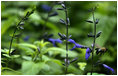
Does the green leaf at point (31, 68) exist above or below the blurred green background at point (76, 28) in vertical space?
above

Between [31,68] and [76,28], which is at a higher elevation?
[31,68]

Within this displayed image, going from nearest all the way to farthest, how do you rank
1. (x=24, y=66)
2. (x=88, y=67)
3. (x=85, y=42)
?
(x=24, y=66), (x=88, y=67), (x=85, y=42)

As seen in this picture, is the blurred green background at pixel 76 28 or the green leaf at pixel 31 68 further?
the blurred green background at pixel 76 28

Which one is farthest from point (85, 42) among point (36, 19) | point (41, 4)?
point (41, 4)

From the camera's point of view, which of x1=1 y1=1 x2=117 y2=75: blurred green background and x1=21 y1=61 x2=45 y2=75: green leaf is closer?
x1=21 y1=61 x2=45 y2=75: green leaf

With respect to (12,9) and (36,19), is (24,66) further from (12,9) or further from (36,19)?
(12,9)

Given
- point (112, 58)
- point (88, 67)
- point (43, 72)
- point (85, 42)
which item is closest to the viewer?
point (43, 72)

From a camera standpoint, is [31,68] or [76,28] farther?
[76,28]

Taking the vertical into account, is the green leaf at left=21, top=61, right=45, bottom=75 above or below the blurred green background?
above
